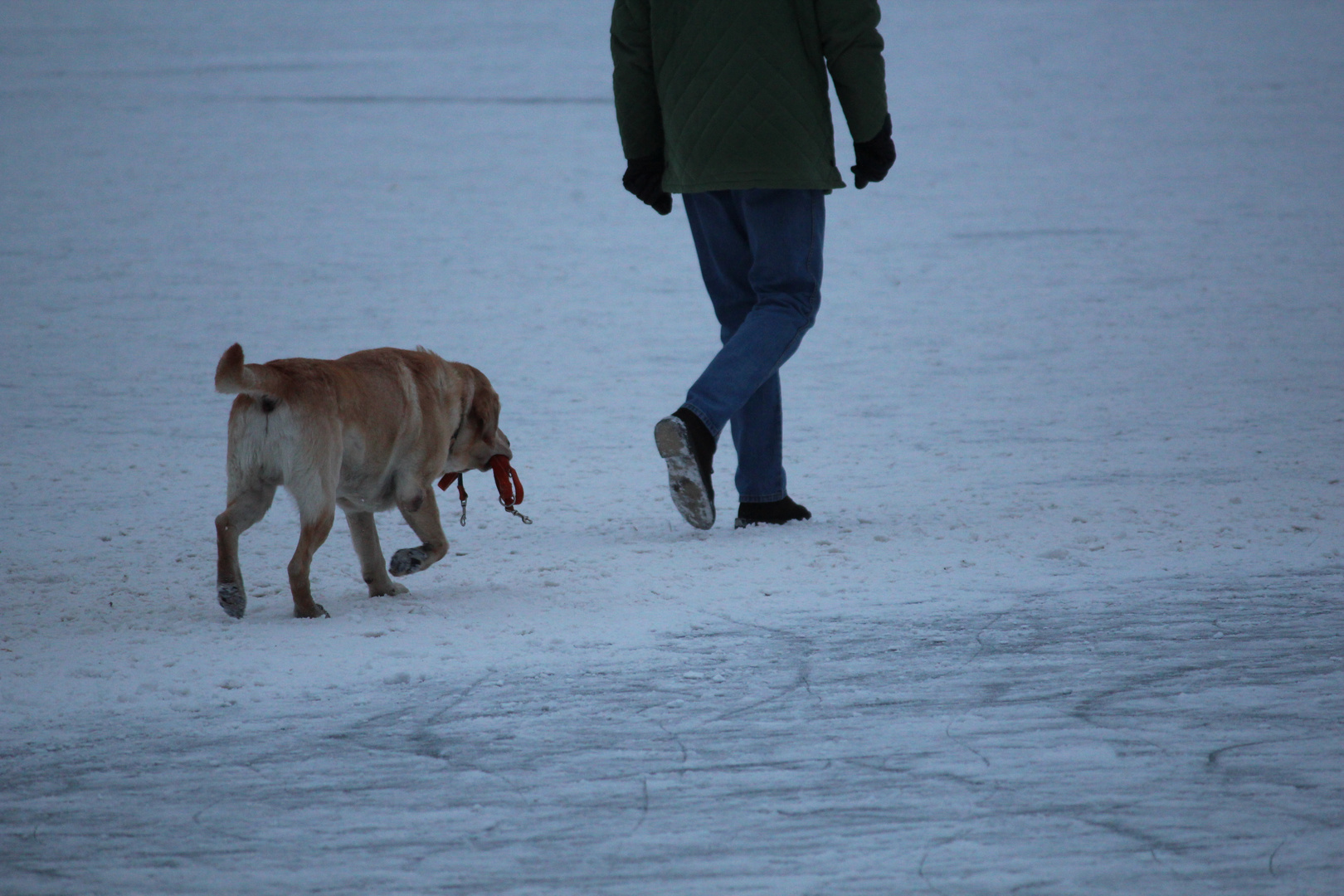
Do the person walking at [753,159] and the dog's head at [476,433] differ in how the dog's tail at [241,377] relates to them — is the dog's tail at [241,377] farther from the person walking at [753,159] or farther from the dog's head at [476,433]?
the person walking at [753,159]

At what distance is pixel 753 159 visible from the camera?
4035 mm

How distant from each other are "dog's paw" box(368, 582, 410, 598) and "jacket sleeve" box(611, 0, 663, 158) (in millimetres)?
1508

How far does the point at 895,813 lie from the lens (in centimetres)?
207

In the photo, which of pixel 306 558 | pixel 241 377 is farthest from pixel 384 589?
pixel 241 377

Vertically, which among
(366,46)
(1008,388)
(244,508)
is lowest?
(1008,388)

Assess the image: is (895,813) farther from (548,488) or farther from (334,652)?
(548,488)

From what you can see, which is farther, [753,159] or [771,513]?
[771,513]

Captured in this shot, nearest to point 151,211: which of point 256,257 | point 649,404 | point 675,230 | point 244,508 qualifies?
point 256,257

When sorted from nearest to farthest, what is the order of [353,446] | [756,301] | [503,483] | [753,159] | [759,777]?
1. [759,777]
2. [353,446]
3. [503,483]
4. [753,159]
5. [756,301]

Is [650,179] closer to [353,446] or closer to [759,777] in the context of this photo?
[353,446]

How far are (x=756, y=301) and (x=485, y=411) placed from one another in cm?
94

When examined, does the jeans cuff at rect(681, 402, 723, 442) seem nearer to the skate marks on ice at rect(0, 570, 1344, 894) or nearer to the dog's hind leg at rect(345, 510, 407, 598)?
the dog's hind leg at rect(345, 510, 407, 598)

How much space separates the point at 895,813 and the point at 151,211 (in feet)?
33.4

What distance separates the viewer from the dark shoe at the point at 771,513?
426 cm
